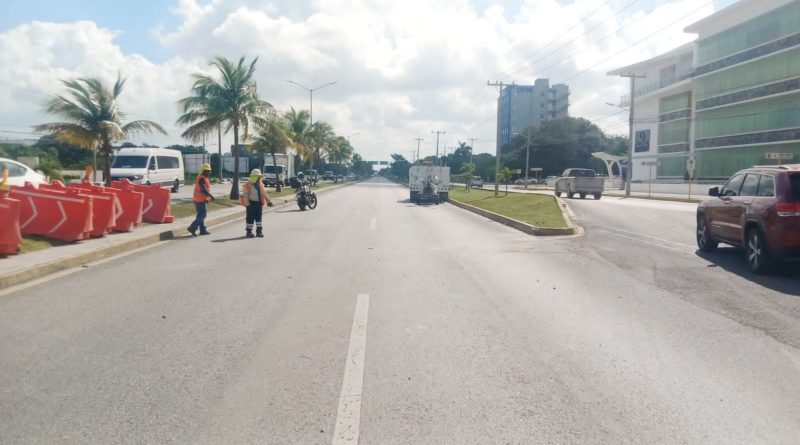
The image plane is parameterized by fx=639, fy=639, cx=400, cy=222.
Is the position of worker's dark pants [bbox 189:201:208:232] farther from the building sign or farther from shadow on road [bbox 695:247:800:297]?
the building sign

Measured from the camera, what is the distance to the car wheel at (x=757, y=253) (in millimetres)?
10029

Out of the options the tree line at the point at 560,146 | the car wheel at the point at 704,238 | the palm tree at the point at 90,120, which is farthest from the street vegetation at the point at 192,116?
the tree line at the point at 560,146

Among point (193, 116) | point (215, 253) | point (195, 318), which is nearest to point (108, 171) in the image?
point (193, 116)

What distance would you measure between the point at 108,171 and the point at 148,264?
1719cm

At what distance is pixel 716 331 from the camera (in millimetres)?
6797

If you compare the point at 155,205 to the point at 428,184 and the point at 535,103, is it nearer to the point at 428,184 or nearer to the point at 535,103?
the point at 428,184

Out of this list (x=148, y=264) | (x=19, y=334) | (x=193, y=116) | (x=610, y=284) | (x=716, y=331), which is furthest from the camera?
(x=193, y=116)

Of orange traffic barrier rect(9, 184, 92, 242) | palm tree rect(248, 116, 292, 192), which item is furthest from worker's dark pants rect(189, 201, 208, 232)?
palm tree rect(248, 116, 292, 192)

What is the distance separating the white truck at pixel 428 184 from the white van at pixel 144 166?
561 inches

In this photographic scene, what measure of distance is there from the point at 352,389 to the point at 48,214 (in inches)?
407

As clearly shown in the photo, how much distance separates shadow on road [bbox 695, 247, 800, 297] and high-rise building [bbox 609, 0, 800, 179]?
35340 millimetres

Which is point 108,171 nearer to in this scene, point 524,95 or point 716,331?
point 716,331

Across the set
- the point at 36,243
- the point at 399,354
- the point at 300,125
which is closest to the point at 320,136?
the point at 300,125

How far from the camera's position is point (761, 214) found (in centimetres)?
1019
